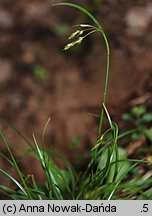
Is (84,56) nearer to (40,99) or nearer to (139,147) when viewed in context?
(40,99)

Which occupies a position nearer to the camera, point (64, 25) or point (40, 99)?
point (40, 99)

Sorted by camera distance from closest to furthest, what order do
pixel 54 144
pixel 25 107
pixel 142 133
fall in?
pixel 142 133, pixel 54 144, pixel 25 107

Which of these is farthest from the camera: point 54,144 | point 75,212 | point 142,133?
point 54,144

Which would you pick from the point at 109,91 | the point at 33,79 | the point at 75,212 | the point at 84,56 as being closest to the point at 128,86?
the point at 109,91

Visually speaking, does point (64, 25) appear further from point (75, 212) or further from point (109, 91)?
point (75, 212)

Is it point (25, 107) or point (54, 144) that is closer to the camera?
point (54, 144)

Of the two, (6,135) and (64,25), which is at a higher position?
(64,25)

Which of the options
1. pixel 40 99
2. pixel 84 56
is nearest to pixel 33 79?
pixel 40 99

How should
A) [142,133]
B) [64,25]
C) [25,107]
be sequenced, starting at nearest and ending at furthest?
[142,133] < [25,107] < [64,25]

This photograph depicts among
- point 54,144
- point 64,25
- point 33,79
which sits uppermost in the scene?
point 64,25
